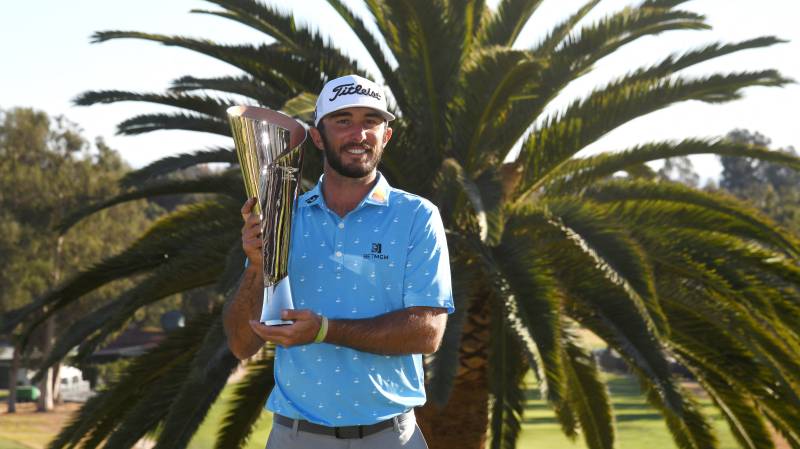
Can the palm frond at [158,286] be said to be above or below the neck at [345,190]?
below

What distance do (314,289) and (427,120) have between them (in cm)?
530

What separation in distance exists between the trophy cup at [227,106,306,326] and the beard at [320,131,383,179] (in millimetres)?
106

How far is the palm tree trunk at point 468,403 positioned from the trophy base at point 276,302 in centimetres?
531

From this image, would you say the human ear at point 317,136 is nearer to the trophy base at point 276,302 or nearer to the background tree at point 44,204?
the trophy base at point 276,302

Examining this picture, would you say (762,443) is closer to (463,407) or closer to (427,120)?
(463,407)

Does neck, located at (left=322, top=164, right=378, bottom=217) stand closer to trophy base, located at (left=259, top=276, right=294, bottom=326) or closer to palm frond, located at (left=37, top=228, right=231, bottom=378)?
trophy base, located at (left=259, top=276, right=294, bottom=326)

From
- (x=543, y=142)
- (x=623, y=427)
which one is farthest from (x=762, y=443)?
(x=623, y=427)

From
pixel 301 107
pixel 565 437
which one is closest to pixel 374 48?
pixel 301 107

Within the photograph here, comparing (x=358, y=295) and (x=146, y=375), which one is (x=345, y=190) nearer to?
(x=358, y=295)

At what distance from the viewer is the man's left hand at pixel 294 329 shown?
296 centimetres

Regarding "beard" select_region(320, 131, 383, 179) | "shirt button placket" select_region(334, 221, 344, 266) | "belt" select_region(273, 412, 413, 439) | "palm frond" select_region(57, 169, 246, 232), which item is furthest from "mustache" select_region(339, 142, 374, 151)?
"palm frond" select_region(57, 169, 246, 232)

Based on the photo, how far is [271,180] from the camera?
125 inches

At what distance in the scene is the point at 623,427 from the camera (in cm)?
2450

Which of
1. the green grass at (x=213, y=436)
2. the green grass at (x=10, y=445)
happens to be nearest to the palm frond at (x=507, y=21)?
the green grass at (x=213, y=436)
